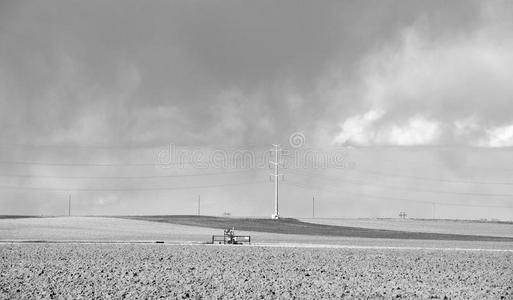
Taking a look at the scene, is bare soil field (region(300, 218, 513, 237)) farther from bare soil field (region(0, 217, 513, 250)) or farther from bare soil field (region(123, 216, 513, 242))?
bare soil field (region(0, 217, 513, 250))

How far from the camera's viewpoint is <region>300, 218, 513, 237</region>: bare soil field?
8912 cm

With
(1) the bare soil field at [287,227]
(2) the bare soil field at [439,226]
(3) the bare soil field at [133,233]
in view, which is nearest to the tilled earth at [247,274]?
(3) the bare soil field at [133,233]

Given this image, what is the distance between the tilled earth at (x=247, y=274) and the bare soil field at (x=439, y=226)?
46.6m

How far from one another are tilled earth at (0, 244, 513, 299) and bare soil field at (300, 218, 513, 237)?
153ft

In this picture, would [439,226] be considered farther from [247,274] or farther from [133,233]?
[247,274]

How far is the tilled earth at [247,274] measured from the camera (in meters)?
23.5

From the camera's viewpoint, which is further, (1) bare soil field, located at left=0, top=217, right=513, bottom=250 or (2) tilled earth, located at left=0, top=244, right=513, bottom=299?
(1) bare soil field, located at left=0, top=217, right=513, bottom=250

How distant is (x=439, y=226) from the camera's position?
97.4m

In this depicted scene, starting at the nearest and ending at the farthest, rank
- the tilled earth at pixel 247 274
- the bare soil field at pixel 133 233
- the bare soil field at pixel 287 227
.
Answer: the tilled earth at pixel 247 274, the bare soil field at pixel 133 233, the bare soil field at pixel 287 227

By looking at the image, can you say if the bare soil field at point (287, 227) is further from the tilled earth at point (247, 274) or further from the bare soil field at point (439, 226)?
the tilled earth at point (247, 274)

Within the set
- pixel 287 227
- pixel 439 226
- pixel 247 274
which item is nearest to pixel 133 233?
pixel 287 227

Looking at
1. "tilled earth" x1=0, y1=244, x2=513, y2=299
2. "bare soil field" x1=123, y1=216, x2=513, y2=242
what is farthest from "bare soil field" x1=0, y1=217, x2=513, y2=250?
"tilled earth" x1=0, y1=244, x2=513, y2=299

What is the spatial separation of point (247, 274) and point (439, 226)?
2891 inches

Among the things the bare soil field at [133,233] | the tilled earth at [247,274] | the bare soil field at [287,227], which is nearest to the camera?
the tilled earth at [247,274]
